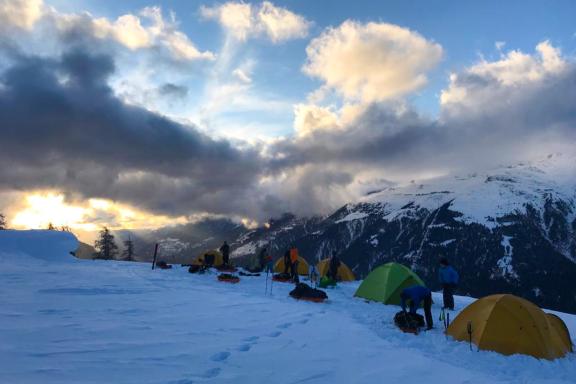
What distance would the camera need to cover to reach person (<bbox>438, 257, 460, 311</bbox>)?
21.0m

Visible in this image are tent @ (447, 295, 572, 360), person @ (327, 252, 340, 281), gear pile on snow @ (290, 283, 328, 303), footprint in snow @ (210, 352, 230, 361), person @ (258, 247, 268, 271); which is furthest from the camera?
person @ (258, 247, 268, 271)

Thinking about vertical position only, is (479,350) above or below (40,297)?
below

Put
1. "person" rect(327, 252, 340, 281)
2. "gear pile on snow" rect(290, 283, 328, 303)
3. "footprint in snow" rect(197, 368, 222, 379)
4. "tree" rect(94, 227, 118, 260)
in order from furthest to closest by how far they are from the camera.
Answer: "tree" rect(94, 227, 118, 260) → "person" rect(327, 252, 340, 281) → "gear pile on snow" rect(290, 283, 328, 303) → "footprint in snow" rect(197, 368, 222, 379)

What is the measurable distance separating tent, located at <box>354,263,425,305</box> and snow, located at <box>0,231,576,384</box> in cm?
368

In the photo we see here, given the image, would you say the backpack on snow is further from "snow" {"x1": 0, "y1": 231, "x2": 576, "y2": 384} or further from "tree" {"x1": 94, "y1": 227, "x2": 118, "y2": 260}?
"tree" {"x1": 94, "y1": 227, "x2": 118, "y2": 260}

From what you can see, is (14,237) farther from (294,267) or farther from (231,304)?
(231,304)

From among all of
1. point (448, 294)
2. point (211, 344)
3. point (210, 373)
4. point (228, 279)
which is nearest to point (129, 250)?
point (228, 279)

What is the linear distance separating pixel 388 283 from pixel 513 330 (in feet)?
33.4

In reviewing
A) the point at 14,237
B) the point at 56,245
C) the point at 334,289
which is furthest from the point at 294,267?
the point at 14,237

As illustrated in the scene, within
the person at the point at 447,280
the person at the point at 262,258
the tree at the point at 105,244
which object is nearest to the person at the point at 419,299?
the person at the point at 447,280

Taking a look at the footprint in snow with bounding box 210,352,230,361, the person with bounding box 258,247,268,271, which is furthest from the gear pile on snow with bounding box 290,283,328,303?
the person with bounding box 258,247,268,271

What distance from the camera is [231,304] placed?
17.8 m

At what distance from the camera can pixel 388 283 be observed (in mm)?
23828

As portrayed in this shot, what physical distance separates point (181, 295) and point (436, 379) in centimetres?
1295
